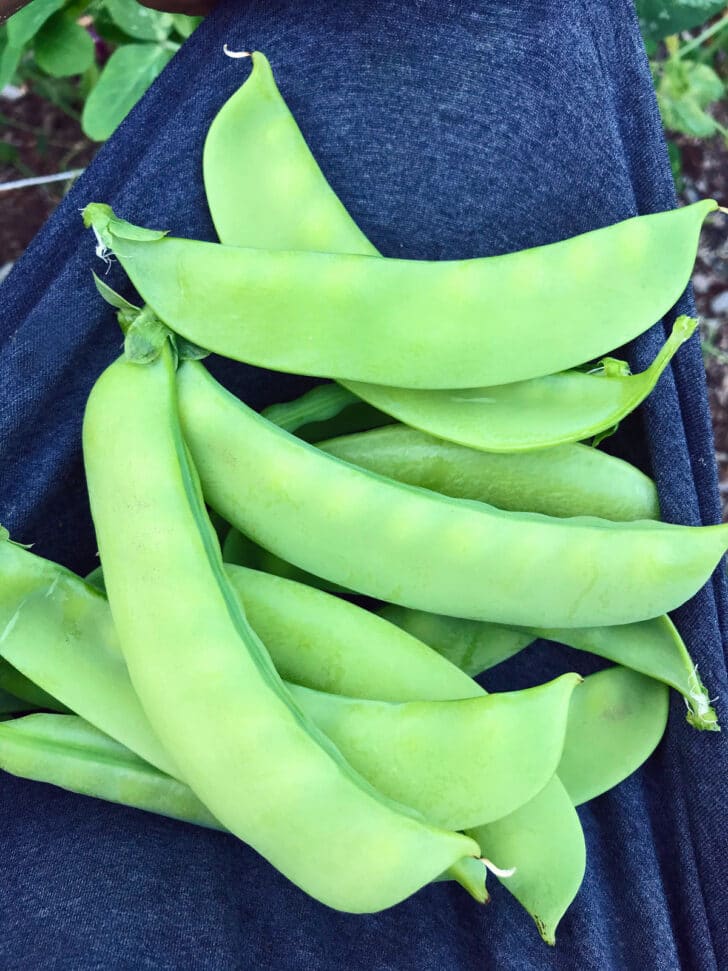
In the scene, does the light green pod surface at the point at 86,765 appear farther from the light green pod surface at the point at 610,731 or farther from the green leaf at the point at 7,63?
the green leaf at the point at 7,63

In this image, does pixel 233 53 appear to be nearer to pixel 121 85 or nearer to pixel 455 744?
pixel 121 85

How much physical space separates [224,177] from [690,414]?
1.83 feet

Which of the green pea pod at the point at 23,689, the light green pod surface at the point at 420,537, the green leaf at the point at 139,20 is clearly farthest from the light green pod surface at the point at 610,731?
the green leaf at the point at 139,20

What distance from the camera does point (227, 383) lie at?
0.93m

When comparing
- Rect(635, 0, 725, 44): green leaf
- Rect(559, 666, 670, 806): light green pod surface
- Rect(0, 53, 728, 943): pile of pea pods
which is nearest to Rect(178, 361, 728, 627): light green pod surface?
Rect(0, 53, 728, 943): pile of pea pods

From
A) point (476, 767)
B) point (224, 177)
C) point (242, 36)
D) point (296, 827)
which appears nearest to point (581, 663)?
point (476, 767)

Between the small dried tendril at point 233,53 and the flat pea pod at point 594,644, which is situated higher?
the small dried tendril at point 233,53

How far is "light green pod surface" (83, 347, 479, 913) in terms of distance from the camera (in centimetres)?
67

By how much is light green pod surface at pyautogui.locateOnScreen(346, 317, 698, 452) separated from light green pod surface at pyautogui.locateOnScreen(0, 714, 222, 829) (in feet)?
1.41

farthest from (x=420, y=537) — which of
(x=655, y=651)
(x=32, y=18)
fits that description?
(x=32, y=18)

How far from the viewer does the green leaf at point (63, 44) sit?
1151 millimetres

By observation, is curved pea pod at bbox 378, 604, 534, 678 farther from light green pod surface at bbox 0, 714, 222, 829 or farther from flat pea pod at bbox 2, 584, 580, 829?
light green pod surface at bbox 0, 714, 222, 829

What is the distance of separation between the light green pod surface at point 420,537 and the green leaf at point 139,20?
68 cm

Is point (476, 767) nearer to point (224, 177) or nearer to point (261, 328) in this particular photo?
point (261, 328)
